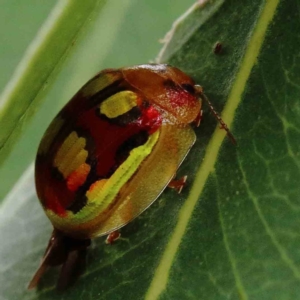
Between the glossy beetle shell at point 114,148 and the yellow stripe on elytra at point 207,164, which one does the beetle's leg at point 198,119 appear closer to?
the glossy beetle shell at point 114,148

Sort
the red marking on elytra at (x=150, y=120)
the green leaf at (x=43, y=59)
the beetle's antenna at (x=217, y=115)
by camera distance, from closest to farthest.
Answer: the green leaf at (x=43, y=59)
the beetle's antenna at (x=217, y=115)
the red marking on elytra at (x=150, y=120)

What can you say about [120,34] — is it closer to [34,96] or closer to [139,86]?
[139,86]

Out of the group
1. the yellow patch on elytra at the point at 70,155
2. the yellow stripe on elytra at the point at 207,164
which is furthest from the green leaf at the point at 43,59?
the yellow stripe on elytra at the point at 207,164

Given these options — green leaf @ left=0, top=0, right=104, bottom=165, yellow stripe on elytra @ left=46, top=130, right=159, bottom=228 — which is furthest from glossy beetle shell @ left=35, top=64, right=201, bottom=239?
green leaf @ left=0, top=0, right=104, bottom=165

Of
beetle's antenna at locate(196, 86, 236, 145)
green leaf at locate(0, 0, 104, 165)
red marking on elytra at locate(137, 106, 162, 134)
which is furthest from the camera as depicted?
red marking on elytra at locate(137, 106, 162, 134)

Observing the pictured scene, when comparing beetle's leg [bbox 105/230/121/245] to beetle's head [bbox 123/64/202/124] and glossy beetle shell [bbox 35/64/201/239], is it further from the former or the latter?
beetle's head [bbox 123/64/202/124]

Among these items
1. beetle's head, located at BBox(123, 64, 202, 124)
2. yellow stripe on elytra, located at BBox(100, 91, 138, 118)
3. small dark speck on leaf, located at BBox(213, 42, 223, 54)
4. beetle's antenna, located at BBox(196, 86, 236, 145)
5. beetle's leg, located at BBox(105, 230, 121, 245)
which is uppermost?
small dark speck on leaf, located at BBox(213, 42, 223, 54)

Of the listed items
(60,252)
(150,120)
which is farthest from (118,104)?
(60,252)
